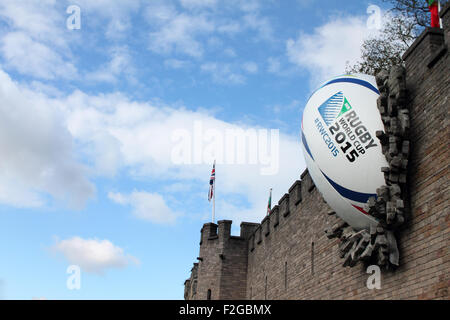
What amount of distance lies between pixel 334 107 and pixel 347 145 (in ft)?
2.87

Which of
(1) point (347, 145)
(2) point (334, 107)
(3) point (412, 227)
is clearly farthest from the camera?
(2) point (334, 107)

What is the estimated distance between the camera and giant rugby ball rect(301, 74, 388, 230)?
904 centimetres

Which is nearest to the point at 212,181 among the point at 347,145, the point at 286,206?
the point at 286,206

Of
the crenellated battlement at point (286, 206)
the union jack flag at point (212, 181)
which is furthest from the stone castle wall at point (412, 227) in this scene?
the union jack flag at point (212, 181)

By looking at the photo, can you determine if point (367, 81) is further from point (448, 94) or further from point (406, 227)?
point (406, 227)

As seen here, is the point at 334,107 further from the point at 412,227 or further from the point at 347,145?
the point at 412,227

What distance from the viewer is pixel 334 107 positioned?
31.8 feet

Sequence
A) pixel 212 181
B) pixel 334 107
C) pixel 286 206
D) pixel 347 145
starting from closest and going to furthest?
pixel 347 145
pixel 334 107
pixel 286 206
pixel 212 181

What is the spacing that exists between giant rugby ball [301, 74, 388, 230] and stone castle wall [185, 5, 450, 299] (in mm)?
668

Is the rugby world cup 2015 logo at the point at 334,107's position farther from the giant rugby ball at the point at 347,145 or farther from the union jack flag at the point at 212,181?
the union jack flag at the point at 212,181

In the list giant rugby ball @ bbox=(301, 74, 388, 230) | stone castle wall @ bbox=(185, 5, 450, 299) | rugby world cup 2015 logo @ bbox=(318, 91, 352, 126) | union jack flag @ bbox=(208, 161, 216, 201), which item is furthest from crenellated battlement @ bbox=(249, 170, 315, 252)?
union jack flag @ bbox=(208, 161, 216, 201)
